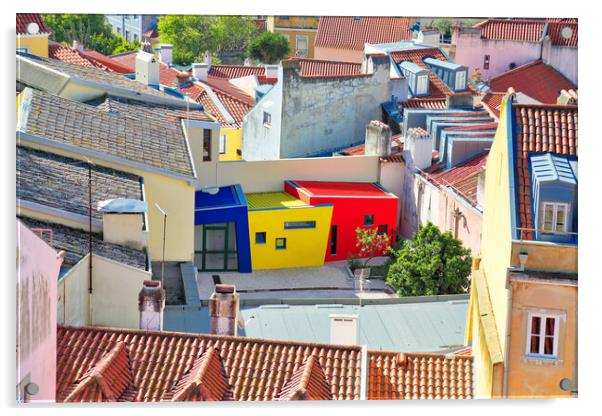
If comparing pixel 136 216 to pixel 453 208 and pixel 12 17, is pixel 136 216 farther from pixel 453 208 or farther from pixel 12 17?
pixel 453 208

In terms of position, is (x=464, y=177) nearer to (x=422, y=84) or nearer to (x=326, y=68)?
(x=422, y=84)

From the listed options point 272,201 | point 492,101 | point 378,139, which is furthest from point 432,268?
point 492,101

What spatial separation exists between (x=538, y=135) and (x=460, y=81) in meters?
15.6

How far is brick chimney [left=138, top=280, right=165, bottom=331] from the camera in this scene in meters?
13.8

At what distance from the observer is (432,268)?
18.9m

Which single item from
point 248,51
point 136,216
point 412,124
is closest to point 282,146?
point 412,124

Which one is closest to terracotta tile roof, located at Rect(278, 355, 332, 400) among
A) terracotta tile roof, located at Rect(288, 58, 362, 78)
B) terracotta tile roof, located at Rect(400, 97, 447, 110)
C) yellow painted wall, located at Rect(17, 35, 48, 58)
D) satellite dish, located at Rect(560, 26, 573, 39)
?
satellite dish, located at Rect(560, 26, 573, 39)

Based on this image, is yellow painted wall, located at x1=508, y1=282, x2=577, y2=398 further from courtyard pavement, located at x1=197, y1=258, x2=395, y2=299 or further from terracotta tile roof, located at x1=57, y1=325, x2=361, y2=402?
courtyard pavement, located at x1=197, y1=258, x2=395, y2=299

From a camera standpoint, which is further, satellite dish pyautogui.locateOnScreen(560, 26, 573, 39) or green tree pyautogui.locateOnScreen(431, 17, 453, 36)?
green tree pyautogui.locateOnScreen(431, 17, 453, 36)

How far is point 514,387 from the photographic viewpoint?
12250mm

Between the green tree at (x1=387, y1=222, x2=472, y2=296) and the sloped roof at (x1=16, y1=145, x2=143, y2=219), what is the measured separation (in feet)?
13.3

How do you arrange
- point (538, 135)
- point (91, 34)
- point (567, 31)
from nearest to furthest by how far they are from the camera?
point (538, 135)
point (567, 31)
point (91, 34)

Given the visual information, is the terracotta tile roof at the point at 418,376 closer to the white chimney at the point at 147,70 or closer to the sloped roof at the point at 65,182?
the sloped roof at the point at 65,182

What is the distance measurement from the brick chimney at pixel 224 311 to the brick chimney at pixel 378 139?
32.5ft
